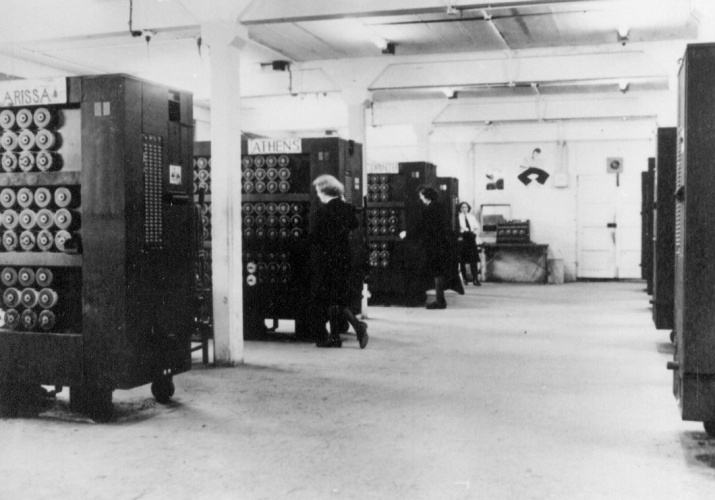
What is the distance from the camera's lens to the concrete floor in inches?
168

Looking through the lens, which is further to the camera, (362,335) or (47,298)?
(362,335)

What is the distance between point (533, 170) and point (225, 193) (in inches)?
513

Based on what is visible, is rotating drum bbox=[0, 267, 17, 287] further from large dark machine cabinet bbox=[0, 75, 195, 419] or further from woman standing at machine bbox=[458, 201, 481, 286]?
woman standing at machine bbox=[458, 201, 481, 286]

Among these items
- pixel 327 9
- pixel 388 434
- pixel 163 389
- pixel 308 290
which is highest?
pixel 327 9

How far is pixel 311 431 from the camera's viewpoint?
17.6 feet

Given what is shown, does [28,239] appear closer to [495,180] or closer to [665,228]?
[665,228]

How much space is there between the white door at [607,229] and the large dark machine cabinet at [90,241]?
14.8 metres

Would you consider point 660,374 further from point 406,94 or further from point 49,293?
point 406,94

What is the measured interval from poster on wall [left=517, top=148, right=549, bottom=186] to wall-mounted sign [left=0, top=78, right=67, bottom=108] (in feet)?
49.7

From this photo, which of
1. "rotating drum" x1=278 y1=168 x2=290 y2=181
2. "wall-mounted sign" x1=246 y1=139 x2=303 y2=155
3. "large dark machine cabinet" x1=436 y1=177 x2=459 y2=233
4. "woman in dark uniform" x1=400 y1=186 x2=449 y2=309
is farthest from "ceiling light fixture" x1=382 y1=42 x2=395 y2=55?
"large dark machine cabinet" x1=436 y1=177 x2=459 y2=233

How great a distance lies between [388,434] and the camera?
5.29 meters

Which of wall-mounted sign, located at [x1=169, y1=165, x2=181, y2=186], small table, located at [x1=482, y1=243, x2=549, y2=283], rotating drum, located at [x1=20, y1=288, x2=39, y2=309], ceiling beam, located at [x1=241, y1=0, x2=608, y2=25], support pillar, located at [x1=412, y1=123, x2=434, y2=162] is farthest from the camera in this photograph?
small table, located at [x1=482, y1=243, x2=549, y2=283]

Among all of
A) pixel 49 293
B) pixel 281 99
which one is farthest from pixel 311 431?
pixel 281 99

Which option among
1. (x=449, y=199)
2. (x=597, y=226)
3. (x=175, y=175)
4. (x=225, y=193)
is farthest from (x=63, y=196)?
(x=597, y=226)
